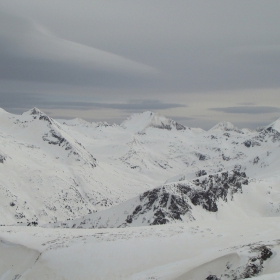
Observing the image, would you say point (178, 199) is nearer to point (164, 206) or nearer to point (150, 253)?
point (164, 206)

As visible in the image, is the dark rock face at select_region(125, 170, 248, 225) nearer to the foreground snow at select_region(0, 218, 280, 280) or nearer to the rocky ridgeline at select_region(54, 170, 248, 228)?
the rocky ridgeline at select_region(54, 170, 248, 228)

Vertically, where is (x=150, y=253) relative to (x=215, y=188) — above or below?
above

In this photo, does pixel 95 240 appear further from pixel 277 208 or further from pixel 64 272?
pixel 277 208

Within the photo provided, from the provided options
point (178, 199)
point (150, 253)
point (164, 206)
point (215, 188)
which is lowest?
point (164, 206)

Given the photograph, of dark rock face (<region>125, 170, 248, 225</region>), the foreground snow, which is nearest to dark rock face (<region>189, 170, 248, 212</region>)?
dark rock face (<region>125, 170, 248, 225</region>)

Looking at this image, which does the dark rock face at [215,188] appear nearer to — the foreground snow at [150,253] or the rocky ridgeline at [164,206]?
the rocky ridgeline at [164,206]

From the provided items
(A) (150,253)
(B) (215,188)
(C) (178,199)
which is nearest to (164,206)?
(C) (178,199)

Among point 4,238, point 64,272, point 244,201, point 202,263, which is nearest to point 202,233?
point 202,263

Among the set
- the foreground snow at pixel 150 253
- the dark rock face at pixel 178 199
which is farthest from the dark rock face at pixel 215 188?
the foreground snow at pixel 150 253
